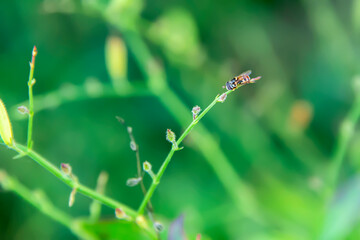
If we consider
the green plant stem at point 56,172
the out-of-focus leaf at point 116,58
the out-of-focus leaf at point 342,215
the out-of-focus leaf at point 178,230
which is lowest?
the green plant stem at point 56,172

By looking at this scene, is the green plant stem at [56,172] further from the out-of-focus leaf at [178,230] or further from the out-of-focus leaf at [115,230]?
the out-of-focus leaf at [115,230]

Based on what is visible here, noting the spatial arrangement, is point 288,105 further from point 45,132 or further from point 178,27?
point 45,132

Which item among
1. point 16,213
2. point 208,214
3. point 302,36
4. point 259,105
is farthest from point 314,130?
point 16,213

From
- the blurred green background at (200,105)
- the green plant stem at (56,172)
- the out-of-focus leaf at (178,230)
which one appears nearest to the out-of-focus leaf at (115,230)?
the out-of-focus leaf at (178,230)

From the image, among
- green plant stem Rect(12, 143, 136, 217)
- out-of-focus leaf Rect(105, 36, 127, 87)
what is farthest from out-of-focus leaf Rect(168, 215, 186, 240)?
out-of-focus leaf Rect(105, 36, 127, 87)

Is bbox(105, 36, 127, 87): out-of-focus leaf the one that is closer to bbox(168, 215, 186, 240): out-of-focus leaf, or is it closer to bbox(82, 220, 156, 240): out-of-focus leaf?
bbox(82, 220, 156, 240): out-of-focus leaf

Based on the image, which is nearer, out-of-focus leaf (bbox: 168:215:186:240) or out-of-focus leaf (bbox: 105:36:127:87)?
out-of-focus leaf (bbox: 168:215:186:240)

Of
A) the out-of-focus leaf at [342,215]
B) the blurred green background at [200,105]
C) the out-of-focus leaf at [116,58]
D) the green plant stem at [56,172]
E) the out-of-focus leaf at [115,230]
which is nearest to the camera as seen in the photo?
the green plant stem at [56,172]
